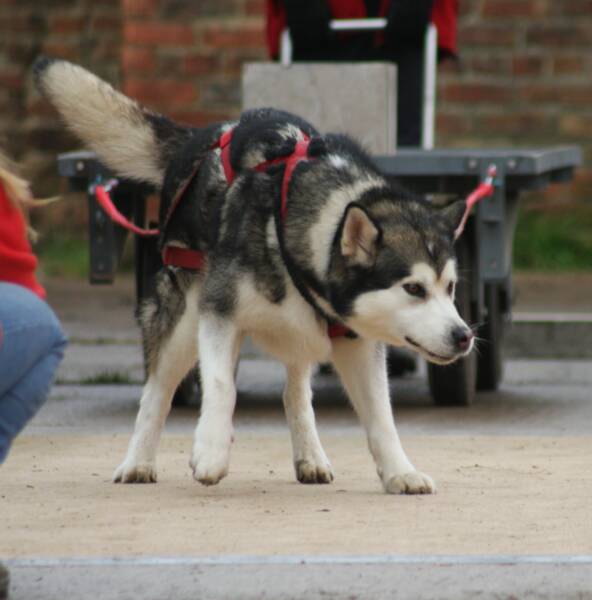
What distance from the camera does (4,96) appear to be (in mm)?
15578

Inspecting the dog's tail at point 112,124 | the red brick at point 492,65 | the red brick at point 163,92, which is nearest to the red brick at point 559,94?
the red brick at point 492,65

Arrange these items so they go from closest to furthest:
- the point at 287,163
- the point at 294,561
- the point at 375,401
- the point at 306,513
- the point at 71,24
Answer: the point at 294,561 < the point at 306,513 < the point at 375,401 < the point at 287,163 < the point at 71,24

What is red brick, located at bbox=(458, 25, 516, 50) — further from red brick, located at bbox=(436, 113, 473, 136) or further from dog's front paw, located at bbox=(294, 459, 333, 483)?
dog's front paw, located at bbox=(294, 459, 333, 483)

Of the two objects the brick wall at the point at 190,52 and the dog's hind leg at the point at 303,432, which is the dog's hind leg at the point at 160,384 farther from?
the brick wall at the point at 190,52

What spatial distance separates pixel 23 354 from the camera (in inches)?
173

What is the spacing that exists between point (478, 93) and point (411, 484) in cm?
876

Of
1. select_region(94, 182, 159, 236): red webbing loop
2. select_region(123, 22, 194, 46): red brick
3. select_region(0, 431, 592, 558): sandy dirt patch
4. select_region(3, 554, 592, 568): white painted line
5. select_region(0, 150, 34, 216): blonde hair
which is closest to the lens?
select_region(0, 150, 34, 216): blonde hair

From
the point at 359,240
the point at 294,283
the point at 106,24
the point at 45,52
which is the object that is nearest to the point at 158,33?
the point at 106,24

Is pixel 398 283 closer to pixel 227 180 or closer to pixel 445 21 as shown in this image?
pixel 227 180

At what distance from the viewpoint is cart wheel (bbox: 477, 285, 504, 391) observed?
9.19 m

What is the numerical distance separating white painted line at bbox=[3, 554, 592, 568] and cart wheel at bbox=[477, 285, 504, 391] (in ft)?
13.6

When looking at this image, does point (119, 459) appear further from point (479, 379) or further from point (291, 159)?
point (479, 379)

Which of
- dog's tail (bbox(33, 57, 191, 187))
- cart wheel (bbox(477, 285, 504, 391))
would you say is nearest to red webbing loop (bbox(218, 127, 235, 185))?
dog's tail (bbox(33, 57, 191, 187))

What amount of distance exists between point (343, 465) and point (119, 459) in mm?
859
